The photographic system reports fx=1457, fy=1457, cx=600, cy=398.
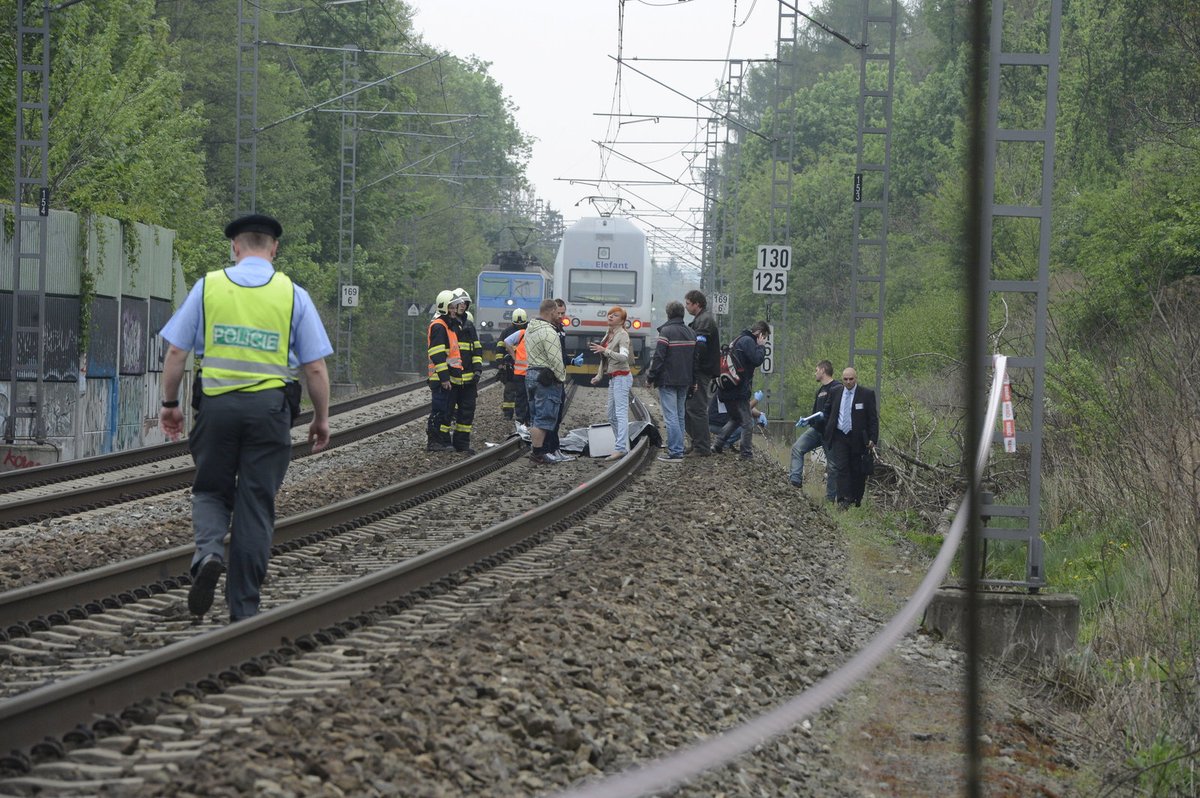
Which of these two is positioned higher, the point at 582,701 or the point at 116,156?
the point at 116,156

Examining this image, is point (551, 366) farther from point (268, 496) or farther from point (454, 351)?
point (268, 496)

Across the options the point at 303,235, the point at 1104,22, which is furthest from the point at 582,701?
the point at 303,235

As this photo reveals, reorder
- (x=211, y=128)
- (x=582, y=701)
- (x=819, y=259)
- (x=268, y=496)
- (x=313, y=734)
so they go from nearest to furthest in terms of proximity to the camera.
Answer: (x=313, y=734)
(x=582, y=701)
(x=268, y=496)
(x=211, y=128)
(x=819, y=259)

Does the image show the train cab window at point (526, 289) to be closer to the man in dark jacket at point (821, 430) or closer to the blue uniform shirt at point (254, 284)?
the man in dark jacket at point (821, 430)

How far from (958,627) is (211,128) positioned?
38867 mm

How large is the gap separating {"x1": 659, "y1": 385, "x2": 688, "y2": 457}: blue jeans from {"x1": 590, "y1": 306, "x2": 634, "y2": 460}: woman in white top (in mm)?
479

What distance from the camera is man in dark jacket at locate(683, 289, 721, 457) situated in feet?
58.7

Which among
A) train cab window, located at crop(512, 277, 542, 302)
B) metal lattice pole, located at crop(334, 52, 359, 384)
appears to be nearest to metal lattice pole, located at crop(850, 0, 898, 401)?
train cab window, located at crop(512, 277, 542, 302)

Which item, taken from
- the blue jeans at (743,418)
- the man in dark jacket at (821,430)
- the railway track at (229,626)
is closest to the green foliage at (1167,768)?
the railway track at (229,626)

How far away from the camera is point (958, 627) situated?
30.8ft

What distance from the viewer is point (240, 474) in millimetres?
7121

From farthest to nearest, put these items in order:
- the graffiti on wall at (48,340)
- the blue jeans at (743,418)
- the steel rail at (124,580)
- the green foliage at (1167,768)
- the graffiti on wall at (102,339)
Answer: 1. the graffiti on wall at (102,339)
2. the graffiti on wall at (48,340)
3. the blue jeans at (743,418)
4. the steel rail at (124,580)
5. the green foliage at (1167,768)

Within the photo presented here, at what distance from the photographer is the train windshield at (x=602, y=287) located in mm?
37000

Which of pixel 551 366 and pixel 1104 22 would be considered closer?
pixel 551 366
